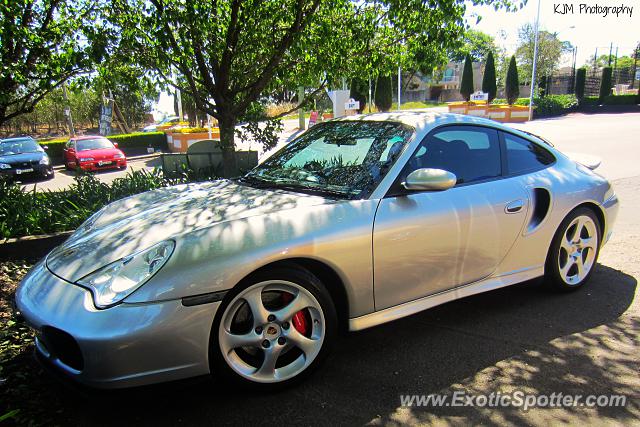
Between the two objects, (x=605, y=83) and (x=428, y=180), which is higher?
(x=605, y=83)

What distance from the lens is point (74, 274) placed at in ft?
7.98

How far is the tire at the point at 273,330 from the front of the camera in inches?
91.8

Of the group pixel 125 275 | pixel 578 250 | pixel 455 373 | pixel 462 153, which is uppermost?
pixel 462 153

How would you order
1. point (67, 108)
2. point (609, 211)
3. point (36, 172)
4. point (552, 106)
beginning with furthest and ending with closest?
point (552, 106)
point (67, 108)
point (36, 172)
point (609, 211)

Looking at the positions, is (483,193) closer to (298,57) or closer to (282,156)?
(282,156)

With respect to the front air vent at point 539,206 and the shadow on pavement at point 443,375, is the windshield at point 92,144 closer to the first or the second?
the shadow on pavement at point 443,375

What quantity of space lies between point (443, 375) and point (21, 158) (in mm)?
16542

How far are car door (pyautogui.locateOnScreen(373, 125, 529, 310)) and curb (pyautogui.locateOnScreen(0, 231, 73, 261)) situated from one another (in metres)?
3.54

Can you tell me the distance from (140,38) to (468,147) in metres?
4.51

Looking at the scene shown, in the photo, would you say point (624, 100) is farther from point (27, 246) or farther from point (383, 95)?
point (27, 246)

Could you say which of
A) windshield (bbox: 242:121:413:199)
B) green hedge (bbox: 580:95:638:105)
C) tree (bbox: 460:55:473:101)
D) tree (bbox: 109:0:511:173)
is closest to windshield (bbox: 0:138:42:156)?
tree (bbox: 109:0:511:173)

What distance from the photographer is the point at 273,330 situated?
2.45m

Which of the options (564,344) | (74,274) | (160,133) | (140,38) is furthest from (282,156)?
(160,133)

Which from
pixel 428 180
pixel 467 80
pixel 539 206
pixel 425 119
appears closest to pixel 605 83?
pixel 467 80
